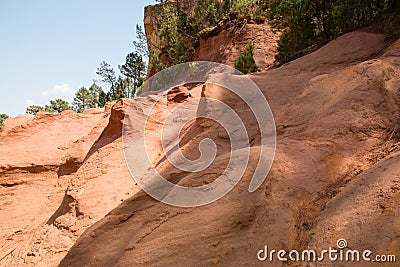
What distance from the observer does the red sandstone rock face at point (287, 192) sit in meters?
2.94

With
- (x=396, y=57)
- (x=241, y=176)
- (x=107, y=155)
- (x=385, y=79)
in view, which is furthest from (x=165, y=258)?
(x=107, y=155)

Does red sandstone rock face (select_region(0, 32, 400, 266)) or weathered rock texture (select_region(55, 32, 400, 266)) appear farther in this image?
red sandstone rock face (select_region(0, 32, 400, 266))

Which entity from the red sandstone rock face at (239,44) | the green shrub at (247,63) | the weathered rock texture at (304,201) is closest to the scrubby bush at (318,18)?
the green shrub at (247,63)

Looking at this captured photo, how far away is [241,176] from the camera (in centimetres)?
372

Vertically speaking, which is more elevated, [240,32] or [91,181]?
[240,32]

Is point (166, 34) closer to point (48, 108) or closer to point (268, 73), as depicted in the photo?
point (268, 73)

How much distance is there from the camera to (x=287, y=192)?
11.2ft

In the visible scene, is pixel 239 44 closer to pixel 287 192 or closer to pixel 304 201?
pixel 287 192

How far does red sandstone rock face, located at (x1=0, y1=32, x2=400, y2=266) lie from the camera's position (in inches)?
116

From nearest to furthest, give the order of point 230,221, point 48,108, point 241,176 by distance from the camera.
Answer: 1. point 230,221
2. point 241,176
3. point 48,108

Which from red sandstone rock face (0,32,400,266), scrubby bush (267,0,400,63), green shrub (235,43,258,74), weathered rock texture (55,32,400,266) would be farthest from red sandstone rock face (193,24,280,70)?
weathered rock texture (55,32,400,266)

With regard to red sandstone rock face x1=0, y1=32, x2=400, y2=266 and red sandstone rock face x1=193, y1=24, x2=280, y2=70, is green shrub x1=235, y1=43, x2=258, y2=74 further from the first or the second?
red sandstone rock face x1=0, y1=32, x2=400, y2=266

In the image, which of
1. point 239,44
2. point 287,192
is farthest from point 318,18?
point 239,44

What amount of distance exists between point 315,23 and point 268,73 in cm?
343
